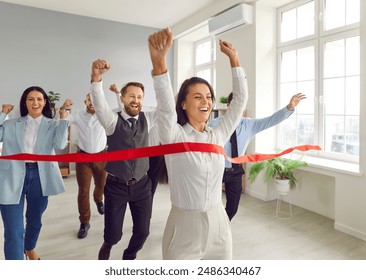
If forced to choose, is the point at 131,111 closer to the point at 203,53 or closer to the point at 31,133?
the point at 31,133

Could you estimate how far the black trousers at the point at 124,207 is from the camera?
6.82 feet

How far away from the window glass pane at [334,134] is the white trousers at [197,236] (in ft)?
10.7

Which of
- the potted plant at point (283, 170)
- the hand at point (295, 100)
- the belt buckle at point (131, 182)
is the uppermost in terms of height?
the hand at point (295, 100)

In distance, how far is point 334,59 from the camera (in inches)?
156

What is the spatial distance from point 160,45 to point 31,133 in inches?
61.3

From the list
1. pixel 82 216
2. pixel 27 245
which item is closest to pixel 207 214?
pixel 27 245

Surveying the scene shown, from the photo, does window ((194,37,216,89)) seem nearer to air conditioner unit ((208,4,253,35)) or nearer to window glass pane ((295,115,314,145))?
air conditioner unit ((208,4,253,35))

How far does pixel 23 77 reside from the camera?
19.9 ft

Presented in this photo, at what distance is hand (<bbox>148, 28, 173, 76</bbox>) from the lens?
1052 millimetres

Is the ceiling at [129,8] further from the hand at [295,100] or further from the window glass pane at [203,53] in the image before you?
the hand at [295,100]

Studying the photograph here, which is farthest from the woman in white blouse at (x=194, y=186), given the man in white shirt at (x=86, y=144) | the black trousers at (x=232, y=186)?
the man in white shirt at (x=86, y=144)

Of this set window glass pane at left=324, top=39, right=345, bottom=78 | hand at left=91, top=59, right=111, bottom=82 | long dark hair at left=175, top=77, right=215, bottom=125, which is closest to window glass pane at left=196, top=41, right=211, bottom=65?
window glass pane at left=324, top=39, right=345, bottom=78

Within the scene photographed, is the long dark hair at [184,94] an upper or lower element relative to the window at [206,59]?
lower
